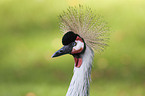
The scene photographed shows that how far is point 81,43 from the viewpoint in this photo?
1983 mm

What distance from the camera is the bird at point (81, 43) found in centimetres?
198

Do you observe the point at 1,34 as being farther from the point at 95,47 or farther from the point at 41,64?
the point at 95,47

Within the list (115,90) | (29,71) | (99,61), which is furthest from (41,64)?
(115,90)

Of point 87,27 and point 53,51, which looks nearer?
point 87,27

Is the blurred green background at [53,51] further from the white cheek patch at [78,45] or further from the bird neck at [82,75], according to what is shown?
the white cheek patch at [78,45]

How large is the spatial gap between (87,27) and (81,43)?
13cm

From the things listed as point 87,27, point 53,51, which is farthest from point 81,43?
point 53,51

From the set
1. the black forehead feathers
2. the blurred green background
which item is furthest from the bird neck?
the blurred green background

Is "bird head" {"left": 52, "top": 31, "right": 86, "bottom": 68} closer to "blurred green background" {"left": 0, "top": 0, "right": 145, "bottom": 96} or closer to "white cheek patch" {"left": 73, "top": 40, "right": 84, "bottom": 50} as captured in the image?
"white cheek patch" {"left": 73, "top": 40, "right": 84, "bottom": 50}

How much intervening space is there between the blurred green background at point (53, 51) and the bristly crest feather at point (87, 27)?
1178 mm

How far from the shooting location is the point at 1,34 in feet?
12.7

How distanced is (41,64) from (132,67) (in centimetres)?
95

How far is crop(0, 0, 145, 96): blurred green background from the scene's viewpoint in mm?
3271

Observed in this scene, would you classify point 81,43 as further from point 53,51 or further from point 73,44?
point 53,51
